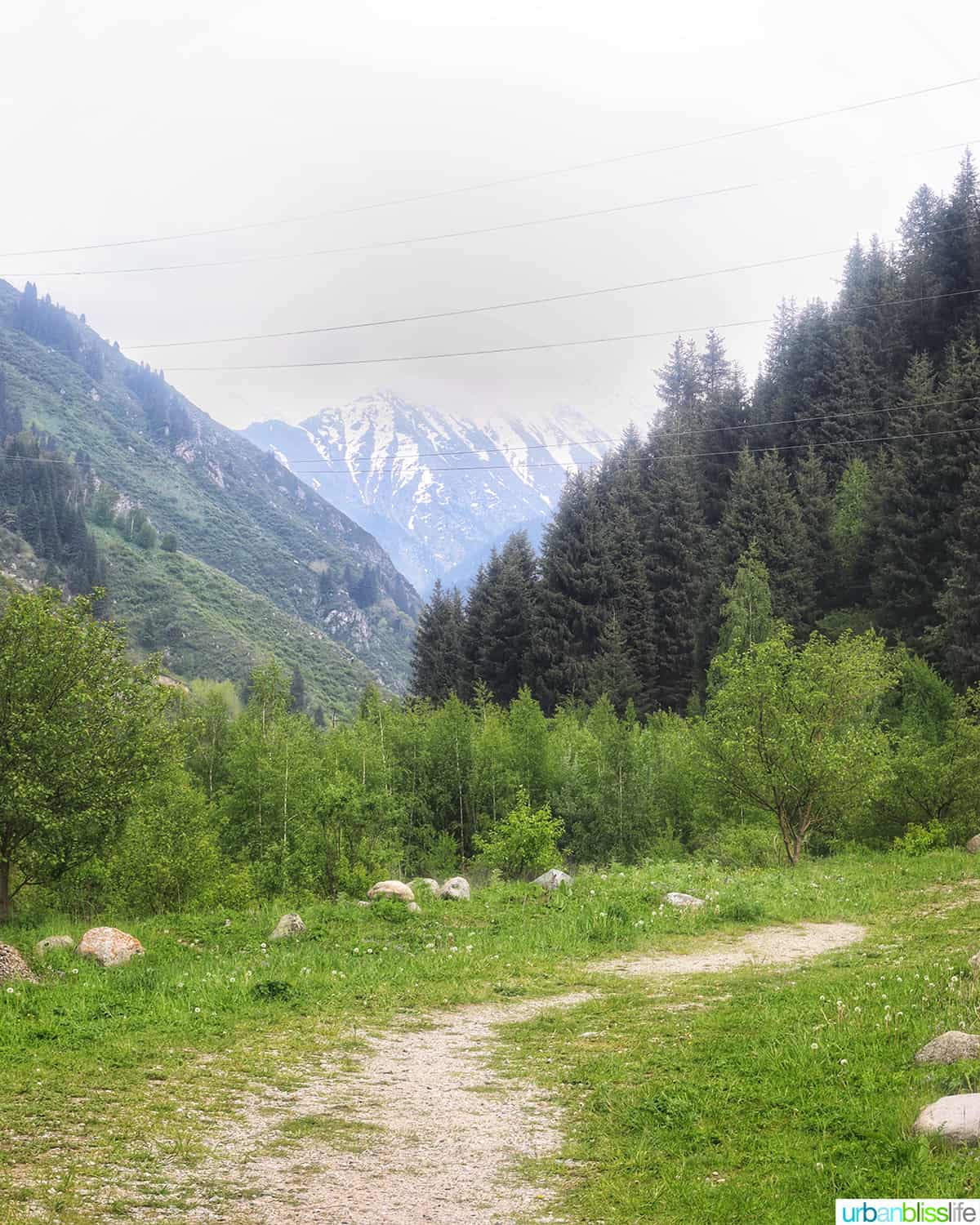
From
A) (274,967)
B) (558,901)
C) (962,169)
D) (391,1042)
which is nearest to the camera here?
(391,1042)

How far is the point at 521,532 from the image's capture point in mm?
89562

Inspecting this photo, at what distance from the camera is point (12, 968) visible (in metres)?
13.6

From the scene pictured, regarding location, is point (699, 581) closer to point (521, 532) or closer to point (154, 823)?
point (521, 532)

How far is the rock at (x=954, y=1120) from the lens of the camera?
6828mm

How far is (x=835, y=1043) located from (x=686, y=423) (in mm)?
84268

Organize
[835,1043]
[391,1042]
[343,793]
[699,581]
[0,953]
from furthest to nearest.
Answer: [699,581] < [343,793] < [0,953] < [391,1042] < [835,1043]

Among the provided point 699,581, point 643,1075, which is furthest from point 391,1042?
point 699,581

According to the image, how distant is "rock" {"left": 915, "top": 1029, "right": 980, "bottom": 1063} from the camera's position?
8.41m

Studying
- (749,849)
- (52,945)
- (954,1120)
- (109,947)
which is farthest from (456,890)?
(954,1120)

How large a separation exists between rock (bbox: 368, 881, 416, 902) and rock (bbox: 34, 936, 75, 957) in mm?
6455

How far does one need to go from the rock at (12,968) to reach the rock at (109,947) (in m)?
1.43

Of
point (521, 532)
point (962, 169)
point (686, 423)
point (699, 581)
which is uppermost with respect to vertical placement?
point (962, 169)

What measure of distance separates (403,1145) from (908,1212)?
4129 millimetres

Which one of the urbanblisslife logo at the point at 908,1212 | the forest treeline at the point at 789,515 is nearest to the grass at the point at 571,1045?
the urbanblisslife logo at the point at 908,1212
